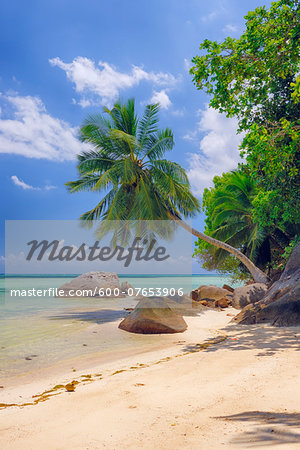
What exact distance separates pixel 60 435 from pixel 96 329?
7597 millimetres

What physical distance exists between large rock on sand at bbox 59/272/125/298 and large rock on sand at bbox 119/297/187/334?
15.4m

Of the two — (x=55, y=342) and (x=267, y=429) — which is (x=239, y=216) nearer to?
(x=55, y=342)

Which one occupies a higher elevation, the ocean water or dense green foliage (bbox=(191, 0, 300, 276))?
dense green foliage (bbox=(191, 0, 300, 276))

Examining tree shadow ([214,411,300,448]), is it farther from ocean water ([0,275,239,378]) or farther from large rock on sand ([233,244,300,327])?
large rock on sand ([233,244,300,327])

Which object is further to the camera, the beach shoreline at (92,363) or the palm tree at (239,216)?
the palm tree at (239,216)

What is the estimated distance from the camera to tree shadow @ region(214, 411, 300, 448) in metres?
2.04

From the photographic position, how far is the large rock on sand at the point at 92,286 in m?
24.6

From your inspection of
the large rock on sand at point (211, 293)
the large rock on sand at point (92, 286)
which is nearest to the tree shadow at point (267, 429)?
the large rock on sand at point (211, 293)

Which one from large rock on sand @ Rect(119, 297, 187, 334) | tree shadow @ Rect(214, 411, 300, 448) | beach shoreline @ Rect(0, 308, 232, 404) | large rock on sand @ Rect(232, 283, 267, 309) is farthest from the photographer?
large rock on sand @ Rect(232, 283, 267, 309)

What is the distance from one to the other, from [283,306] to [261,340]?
2144mm

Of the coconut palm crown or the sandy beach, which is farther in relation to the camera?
the coconut palm crown

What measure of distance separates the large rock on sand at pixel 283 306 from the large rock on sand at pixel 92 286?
16371mm

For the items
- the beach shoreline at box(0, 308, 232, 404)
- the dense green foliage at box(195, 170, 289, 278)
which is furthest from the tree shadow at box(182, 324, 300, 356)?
the dense green foliage at box(195, 170, 289, 278)

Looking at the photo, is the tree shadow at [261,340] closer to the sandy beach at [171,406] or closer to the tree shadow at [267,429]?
the sandy beach at [171,406]
